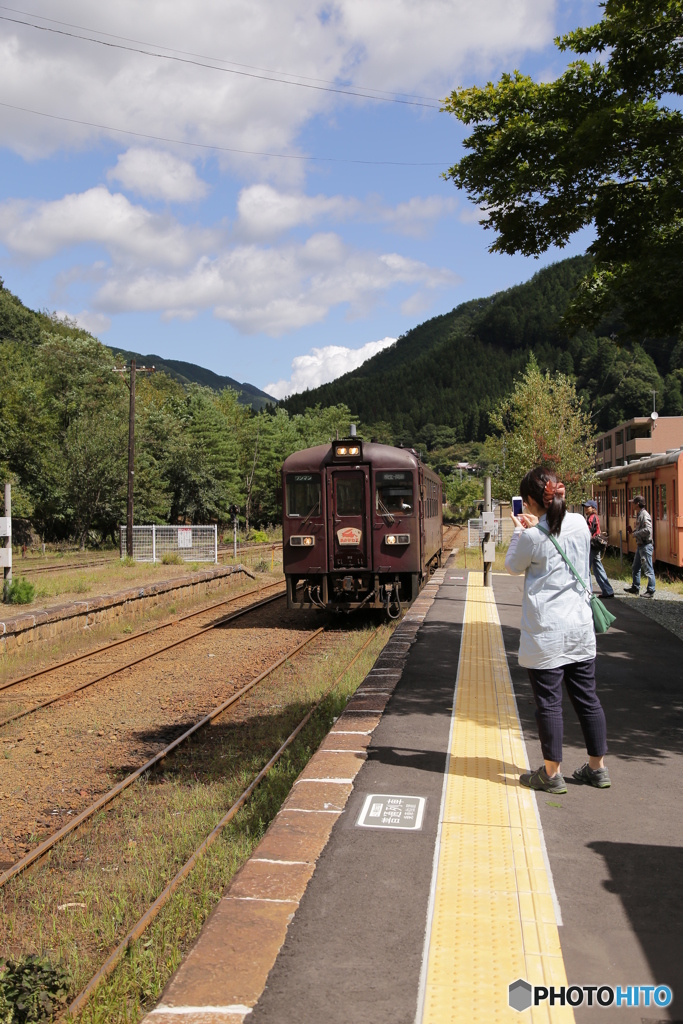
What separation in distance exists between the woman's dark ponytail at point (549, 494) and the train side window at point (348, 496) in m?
9.47

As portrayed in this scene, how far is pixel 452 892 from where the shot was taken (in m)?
3.39

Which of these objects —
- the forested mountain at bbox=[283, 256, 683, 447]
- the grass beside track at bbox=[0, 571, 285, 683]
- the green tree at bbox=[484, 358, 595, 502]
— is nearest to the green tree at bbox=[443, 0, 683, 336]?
the grass beside track at bbox=[0, 571, 285, 683]

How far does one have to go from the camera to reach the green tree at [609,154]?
7652 millimetres

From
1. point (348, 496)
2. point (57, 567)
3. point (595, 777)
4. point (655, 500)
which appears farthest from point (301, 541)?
point (57, 567)

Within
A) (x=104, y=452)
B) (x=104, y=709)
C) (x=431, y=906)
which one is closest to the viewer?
(x=431, y=906)

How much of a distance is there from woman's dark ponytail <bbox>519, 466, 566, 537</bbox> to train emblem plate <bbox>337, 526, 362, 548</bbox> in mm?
9410

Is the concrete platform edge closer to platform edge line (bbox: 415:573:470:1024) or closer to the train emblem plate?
platform edge line (bbox: 415:573:470:1024)

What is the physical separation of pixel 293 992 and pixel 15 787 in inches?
180

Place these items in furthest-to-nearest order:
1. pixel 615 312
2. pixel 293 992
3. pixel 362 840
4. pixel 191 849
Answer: pixel 615 312, pixel 191 849, pixel 362 840, pixel 293 992

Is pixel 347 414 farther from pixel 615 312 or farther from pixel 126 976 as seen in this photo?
pixel 126 976

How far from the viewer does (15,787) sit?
6578mm

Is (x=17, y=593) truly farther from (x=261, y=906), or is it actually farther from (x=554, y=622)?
(x=261, y=906)

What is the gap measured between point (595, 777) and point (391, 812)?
1.19 meters

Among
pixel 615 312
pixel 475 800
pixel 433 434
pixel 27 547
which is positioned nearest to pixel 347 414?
pixel 27 547
